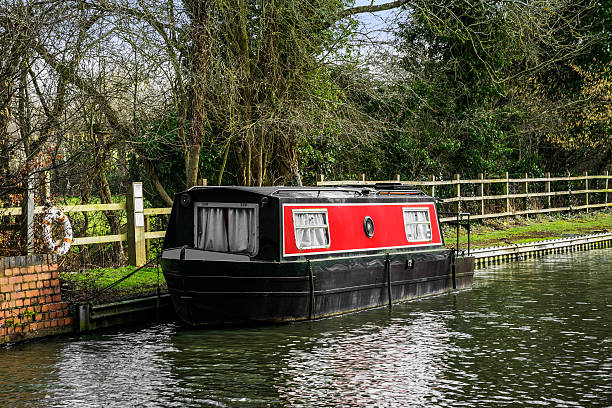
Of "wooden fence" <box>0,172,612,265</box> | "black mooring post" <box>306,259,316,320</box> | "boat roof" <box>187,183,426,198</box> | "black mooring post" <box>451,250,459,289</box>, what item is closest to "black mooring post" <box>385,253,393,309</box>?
"boat roof" <box>187,183,426,198</box>

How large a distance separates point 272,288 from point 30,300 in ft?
11.1

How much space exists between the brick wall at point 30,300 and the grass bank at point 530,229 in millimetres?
12036

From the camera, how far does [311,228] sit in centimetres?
1341

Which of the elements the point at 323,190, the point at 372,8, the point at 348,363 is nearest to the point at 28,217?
the point at 323,190

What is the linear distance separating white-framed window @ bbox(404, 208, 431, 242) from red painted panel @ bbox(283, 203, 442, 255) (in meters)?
0.10

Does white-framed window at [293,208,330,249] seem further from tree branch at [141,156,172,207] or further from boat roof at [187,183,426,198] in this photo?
tree branch at [141,156,172,207]

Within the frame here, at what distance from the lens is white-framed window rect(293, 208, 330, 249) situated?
13062 mm

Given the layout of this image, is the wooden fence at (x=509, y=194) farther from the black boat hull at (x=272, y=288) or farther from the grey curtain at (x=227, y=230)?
the black boat hull at (x=272, y=288)

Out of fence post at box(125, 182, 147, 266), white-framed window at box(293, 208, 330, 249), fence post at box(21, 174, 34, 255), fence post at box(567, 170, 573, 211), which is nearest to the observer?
fence post at box(21, 174, 34, 255)

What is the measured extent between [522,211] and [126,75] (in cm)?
1581

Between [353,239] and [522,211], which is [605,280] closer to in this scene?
[353,239]

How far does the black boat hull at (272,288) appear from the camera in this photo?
12.2 metres

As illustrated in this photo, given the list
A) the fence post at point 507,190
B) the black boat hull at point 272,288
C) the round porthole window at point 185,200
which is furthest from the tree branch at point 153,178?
the fence post at point 507,190

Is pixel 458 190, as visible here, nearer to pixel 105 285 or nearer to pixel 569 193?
pixel 569 193
